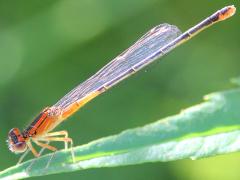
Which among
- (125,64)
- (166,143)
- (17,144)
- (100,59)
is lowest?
(166,143)

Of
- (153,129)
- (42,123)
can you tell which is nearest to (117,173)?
(42,123)

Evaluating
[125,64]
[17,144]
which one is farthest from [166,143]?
[125,64]

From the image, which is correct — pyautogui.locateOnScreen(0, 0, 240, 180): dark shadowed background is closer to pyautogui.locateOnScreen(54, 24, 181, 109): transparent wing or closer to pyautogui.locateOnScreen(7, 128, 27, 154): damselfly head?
pyautogui.locateOnScreen(54, 24, 181, 109): transparent wing

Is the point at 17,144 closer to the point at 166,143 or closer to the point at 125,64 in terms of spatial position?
the point at 125,64

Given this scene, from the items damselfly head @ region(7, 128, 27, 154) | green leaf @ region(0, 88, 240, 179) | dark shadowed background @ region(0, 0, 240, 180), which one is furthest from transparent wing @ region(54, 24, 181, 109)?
green leaf @ region(0, 88, 240, 179)

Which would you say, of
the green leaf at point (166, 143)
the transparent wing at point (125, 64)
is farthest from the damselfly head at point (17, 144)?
the green leaf at point (166, 143)

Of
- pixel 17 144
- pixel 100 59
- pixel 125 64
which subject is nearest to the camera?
pixel 17 144

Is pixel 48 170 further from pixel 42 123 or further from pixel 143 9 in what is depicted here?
pixel 143 9
